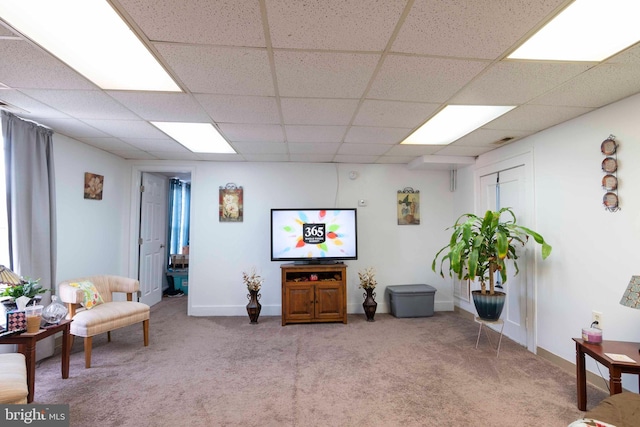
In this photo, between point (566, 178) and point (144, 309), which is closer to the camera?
point (566, 178)

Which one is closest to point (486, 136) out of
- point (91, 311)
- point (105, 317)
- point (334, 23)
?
point (334, 23)

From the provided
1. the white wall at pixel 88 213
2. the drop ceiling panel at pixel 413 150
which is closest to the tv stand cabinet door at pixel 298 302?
the drop ceiling panel at pixel 413 150

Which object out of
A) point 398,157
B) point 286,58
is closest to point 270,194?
point 398,157

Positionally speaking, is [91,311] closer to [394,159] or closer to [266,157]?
[266,157]

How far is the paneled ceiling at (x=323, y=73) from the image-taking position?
1376 millimetres

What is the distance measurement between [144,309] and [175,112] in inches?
82.7

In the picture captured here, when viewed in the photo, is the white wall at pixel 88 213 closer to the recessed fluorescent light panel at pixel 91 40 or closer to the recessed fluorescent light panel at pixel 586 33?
the recessed fluorescent light panel at pixel 91 40

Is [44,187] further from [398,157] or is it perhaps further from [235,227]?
[398,157]

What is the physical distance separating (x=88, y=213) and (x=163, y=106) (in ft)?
7.22

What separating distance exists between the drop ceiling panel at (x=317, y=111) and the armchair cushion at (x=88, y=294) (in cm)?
262

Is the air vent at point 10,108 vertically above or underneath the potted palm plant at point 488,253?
above

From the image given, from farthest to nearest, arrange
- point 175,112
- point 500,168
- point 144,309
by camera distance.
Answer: point 500,168, point 144,309, point 175,112

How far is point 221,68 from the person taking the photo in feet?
6.02

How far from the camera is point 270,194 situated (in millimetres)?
4547
